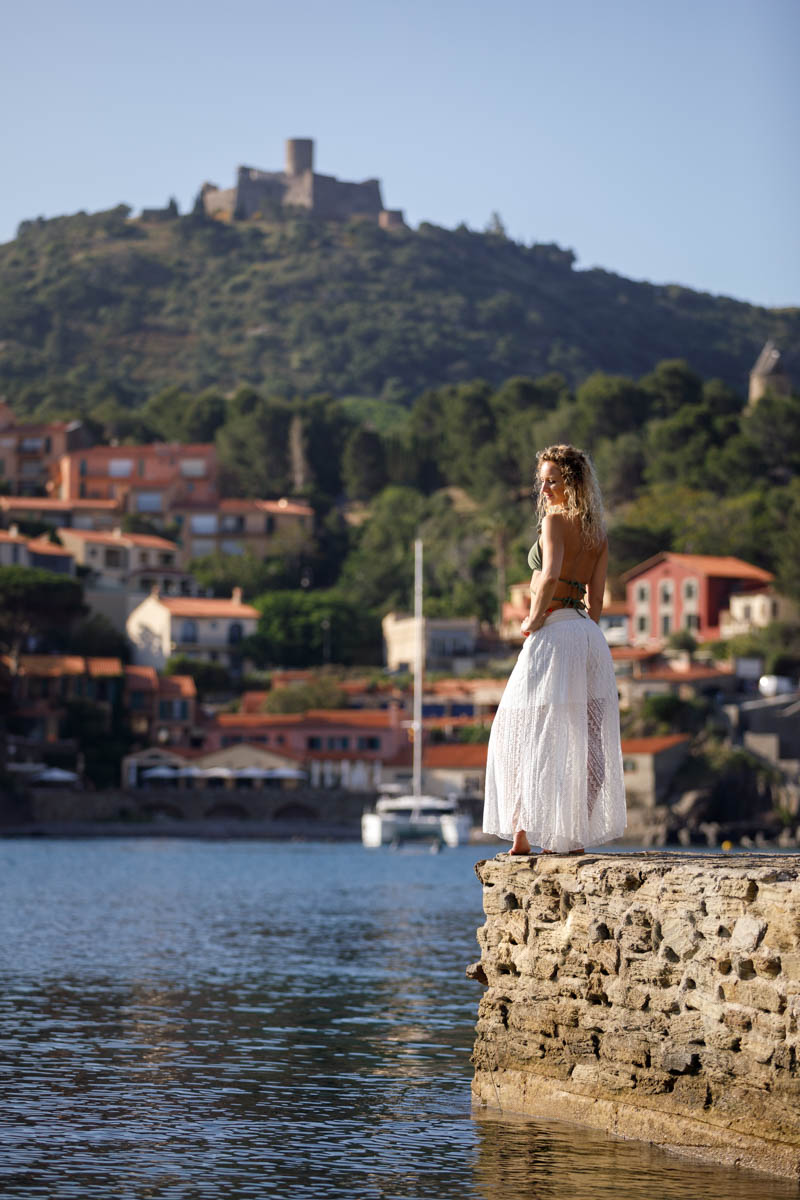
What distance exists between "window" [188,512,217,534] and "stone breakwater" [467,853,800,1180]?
379 feet

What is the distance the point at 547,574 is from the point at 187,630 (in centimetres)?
8863

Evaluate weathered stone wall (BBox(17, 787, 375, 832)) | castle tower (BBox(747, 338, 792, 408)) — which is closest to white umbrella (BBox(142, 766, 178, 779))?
weathered stone wall (BBox(17, 787, 375, 832))

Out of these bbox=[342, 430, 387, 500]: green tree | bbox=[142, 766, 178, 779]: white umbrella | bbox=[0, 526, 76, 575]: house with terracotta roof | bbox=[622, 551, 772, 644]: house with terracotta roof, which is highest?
bbox=[342, 430, 387, 500]: green tree

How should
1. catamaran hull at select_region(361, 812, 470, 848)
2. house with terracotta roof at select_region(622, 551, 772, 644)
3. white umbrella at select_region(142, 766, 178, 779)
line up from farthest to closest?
house with terracotta roof at select_region(622, 551, 772, 644) < white umbrella at select_region(142, 766, 178, 779) < catamaran hull at select_region(361, 812, 470, 848)

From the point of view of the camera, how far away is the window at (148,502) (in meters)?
124

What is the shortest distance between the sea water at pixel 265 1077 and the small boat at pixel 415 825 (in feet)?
143

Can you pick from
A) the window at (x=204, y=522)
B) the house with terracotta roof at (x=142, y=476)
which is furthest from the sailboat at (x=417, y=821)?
the window at (x=204, y=522)

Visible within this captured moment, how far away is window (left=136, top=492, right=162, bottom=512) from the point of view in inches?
4862

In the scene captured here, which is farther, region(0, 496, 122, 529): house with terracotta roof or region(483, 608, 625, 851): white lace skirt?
region(0, 496, 122, 529): house with terracotta roof

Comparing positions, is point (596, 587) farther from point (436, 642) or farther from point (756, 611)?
point (436, 642)

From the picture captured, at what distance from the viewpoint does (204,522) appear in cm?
12550

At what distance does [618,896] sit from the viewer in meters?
9.50

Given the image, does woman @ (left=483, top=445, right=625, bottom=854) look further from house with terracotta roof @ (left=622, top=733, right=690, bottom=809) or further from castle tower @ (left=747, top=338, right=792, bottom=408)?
castle tower @ (left=747, top=338, right=792, bottom=408)

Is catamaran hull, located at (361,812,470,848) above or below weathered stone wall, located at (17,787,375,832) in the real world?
below
